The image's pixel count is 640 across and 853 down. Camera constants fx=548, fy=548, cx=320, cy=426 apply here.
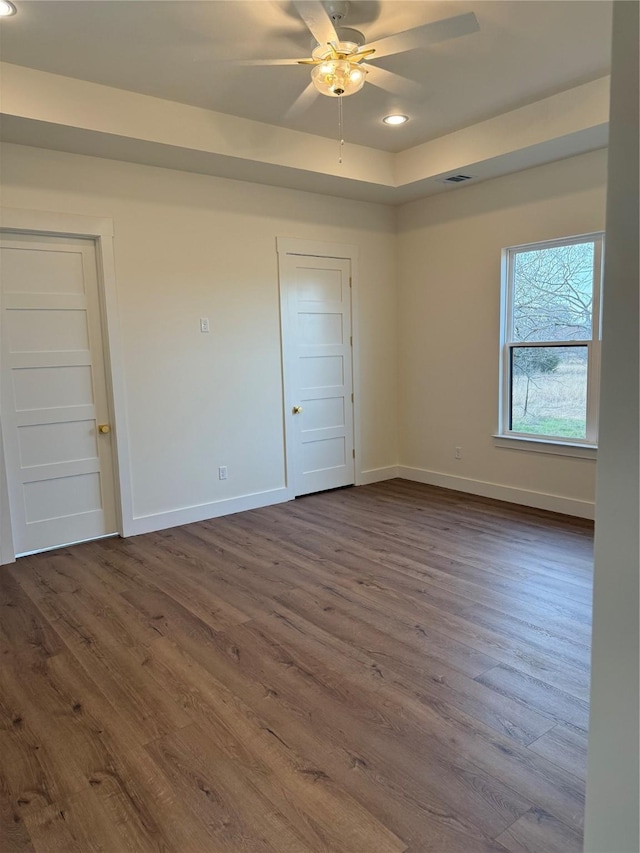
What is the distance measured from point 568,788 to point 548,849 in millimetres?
267

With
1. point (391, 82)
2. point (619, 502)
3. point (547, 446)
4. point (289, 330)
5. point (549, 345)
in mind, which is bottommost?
point (547, 446)

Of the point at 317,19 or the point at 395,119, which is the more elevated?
the point at 395,119

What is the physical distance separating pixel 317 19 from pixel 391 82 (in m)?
1.13

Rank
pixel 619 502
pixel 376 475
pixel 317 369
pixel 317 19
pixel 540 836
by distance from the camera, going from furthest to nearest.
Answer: pixel 376 475 < pixel 317 369 < pixel 317 19 < pixel 540 836 < pixel 619 502

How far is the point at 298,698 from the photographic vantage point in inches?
88.7

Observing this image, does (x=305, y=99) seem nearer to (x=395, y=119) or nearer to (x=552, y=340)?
(x=395, y=119)

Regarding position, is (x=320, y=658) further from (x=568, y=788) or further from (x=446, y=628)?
(x=568, y=788)

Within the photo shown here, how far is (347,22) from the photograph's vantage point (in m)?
2.87

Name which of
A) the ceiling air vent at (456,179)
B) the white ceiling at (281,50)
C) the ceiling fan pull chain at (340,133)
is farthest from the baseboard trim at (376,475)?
the white ceiling at (281,50)

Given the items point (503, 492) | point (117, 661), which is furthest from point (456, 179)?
point (117, 661)

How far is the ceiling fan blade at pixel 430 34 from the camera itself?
7.76 feet

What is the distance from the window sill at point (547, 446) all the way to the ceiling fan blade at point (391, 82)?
2855 millimetres

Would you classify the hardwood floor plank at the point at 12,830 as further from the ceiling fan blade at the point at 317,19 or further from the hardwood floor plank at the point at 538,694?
the ceiling fan blade at the point at 317,19

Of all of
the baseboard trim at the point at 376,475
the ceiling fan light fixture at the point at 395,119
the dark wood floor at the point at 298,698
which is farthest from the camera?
the baseboard trim at the point at 376,475
